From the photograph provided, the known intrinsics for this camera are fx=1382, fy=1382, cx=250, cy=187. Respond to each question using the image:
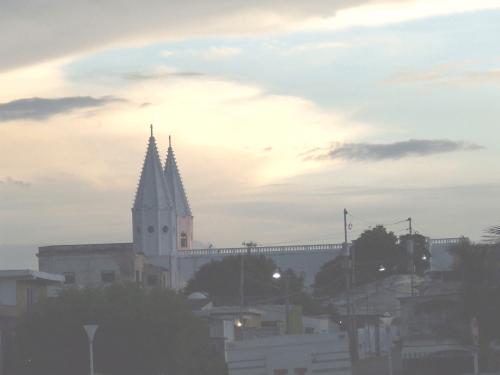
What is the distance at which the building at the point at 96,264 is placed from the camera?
82250mm

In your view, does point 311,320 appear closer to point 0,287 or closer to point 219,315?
point 219,315

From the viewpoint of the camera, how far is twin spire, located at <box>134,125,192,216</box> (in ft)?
570

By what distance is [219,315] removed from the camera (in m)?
62.9

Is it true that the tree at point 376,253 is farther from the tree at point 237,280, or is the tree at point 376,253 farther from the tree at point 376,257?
the tree at point 237,280

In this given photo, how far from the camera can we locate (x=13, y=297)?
4572 centimetres

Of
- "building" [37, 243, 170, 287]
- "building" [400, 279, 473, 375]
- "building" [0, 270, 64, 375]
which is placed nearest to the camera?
"building" [400, 279, 473, 375]

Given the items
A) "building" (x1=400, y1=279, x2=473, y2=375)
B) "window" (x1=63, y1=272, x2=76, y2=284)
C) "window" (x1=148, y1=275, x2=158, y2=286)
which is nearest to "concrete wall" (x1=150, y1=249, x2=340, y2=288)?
"window" (x1=148, y1=275, x2=158, y2=286)

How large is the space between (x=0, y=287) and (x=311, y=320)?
99.5 ft

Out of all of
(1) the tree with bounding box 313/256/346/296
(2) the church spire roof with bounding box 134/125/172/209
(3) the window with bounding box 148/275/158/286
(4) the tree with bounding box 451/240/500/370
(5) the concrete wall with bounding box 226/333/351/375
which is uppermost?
(2) the church spire roof with bounding box 134/125/172/209

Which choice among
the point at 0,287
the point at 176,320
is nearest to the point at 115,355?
the point at 176,320

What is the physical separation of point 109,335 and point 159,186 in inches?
5466

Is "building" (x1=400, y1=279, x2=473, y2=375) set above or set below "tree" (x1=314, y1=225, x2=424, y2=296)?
below

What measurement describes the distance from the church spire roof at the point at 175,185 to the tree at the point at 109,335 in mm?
146364

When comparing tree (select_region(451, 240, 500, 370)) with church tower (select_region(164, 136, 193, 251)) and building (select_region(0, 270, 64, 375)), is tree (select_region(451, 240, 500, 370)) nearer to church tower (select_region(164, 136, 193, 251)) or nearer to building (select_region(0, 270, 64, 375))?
building (select_region(0, 270, 64, 375))
